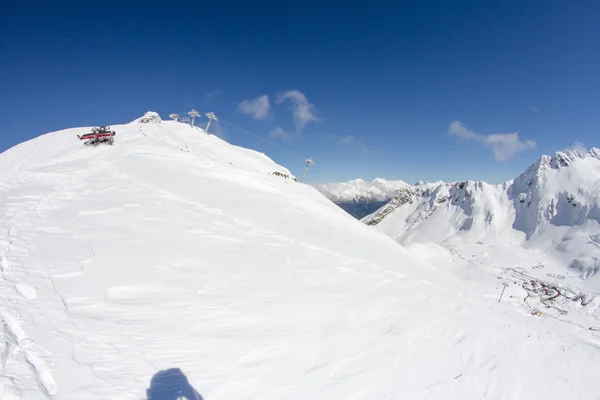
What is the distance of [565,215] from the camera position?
113812mm

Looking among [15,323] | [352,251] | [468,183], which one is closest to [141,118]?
[352,251]

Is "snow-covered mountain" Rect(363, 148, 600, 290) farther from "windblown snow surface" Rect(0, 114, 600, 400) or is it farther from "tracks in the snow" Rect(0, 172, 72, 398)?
"tracks in the snow" Rect(0, 172, 72, 398)

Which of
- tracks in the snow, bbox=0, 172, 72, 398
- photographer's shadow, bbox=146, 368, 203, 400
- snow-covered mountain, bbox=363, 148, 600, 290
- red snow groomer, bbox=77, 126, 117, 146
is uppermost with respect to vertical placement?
snow-covered mountain, bbox=363, 148, 600, 290

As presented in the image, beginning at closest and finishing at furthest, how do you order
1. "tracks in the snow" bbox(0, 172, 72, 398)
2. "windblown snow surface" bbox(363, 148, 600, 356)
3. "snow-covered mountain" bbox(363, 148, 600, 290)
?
"tracks in the snow" bbox(0, 172, 72, 398) < "windblown snow surface" bbox(363, 148, 600, 356) < "snow-covered mountain" bbox(363, 148, 600, 290)

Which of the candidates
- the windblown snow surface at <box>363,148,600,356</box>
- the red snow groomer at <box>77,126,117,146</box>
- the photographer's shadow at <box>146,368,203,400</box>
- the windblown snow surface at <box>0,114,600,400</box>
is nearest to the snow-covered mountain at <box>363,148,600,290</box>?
the windblown snow surface at <box>363,148,600,356</box>

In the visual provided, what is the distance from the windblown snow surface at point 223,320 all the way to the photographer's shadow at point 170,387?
108mm

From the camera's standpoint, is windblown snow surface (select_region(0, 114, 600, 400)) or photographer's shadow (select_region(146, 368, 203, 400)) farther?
windblown snow surface (select_region(0, 114, 600, 400))

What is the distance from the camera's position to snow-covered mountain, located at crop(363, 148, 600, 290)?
99.1m

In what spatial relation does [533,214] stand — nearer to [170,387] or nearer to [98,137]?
[98,137]

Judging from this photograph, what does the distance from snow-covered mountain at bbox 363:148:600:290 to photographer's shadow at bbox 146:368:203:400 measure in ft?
356

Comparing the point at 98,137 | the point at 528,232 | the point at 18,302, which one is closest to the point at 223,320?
the point at 18,302

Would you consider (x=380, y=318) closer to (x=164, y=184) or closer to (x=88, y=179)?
(x=164, y=184)

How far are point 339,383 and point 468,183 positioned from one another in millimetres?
182726

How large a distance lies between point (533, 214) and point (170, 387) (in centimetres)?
16073
